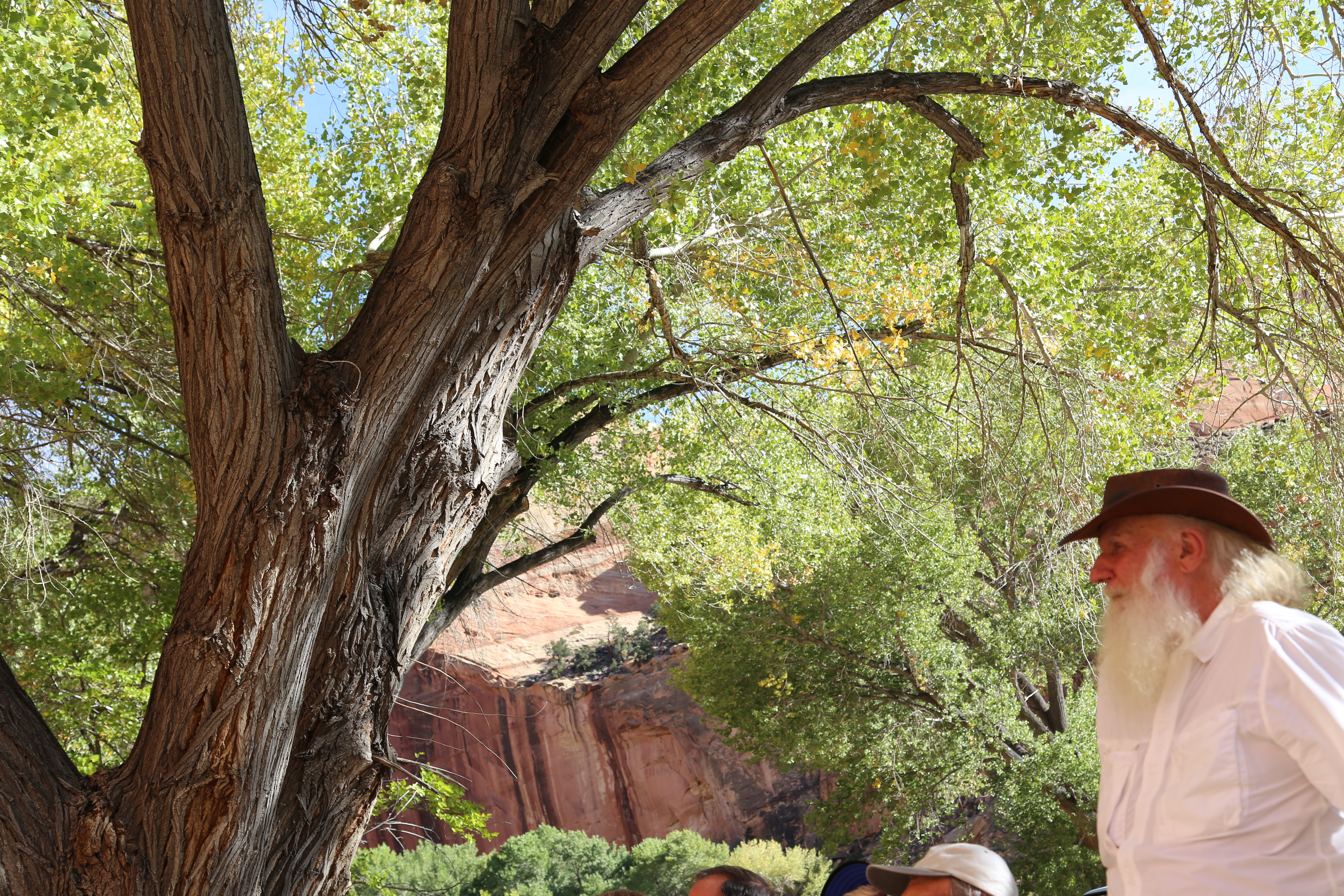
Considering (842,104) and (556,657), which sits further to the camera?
(556,657)

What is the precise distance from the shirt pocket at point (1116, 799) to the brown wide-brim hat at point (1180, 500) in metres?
0.46

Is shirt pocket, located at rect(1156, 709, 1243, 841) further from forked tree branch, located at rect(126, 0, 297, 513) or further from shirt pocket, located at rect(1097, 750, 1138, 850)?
forked tree branch, located at rect(126, 0, 297, 513)

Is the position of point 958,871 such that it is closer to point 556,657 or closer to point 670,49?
point 670,49

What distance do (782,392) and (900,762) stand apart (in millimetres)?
7993

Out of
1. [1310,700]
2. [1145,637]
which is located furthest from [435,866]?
[1310,700]

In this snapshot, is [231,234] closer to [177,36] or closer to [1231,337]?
[177,36]

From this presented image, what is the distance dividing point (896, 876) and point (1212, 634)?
3.03 ft

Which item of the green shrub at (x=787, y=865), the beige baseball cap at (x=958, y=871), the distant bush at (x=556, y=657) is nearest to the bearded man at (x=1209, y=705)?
the beige baseball cap at (x=958, y=871)

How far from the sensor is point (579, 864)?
1895 centimetres

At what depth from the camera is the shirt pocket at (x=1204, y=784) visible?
4.88 feet

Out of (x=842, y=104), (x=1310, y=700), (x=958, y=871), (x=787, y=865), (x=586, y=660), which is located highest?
(x=586, y=660)

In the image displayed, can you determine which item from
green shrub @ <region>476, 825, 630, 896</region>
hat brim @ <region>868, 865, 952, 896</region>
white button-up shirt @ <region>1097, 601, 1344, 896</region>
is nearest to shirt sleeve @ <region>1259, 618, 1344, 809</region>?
white button-up shirt @ <region>1097, 601, 1344, 896</region>

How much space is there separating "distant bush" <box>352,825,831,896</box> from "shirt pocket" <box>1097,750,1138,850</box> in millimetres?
16149

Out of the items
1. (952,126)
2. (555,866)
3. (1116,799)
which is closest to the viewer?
(1116,799)
